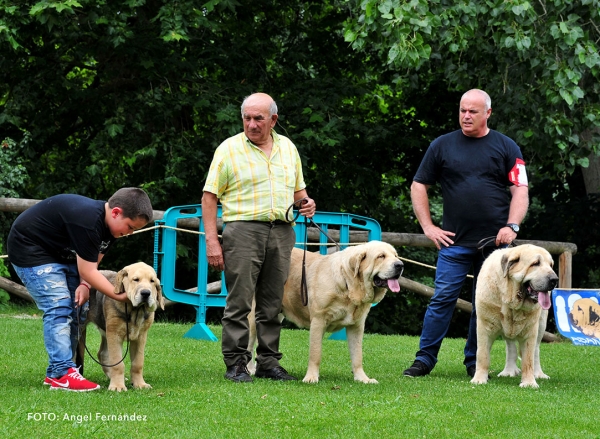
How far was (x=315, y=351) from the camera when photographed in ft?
19.9

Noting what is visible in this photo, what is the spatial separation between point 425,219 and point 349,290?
1188mm

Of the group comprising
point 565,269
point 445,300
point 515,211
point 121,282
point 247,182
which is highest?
point 247,182

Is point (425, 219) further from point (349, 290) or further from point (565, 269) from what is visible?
point (565, 269)

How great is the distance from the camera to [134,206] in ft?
16.9

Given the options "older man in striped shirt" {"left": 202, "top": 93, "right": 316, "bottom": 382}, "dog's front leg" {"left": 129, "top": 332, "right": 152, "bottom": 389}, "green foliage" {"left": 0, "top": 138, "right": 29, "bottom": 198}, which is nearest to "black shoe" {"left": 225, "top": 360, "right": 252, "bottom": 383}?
"older man in striped shirt" {"left": 202, "top": 93, "right": 316, "bottom": 382}

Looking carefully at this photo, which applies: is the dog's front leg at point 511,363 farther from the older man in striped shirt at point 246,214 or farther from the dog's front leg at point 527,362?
the older man in striped shirt at point 246,214

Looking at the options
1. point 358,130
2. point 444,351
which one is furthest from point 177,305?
point 444,351

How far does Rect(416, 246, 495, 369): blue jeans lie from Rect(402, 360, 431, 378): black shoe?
36 mm

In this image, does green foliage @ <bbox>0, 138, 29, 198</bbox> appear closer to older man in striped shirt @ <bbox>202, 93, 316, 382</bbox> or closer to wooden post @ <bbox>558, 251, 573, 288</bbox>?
older man in striped shirt @ <bbox>202, 93, 316, 382</bbox>

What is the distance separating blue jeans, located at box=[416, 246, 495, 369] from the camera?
6727 millimetres

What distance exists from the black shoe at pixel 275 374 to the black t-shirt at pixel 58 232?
1.57 metres

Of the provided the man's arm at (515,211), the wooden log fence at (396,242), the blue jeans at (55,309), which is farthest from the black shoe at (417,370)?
the wooden log fence at (396,242)

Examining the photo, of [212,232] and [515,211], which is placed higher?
[515,211]

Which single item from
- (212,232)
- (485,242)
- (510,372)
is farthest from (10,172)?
(510,372)
